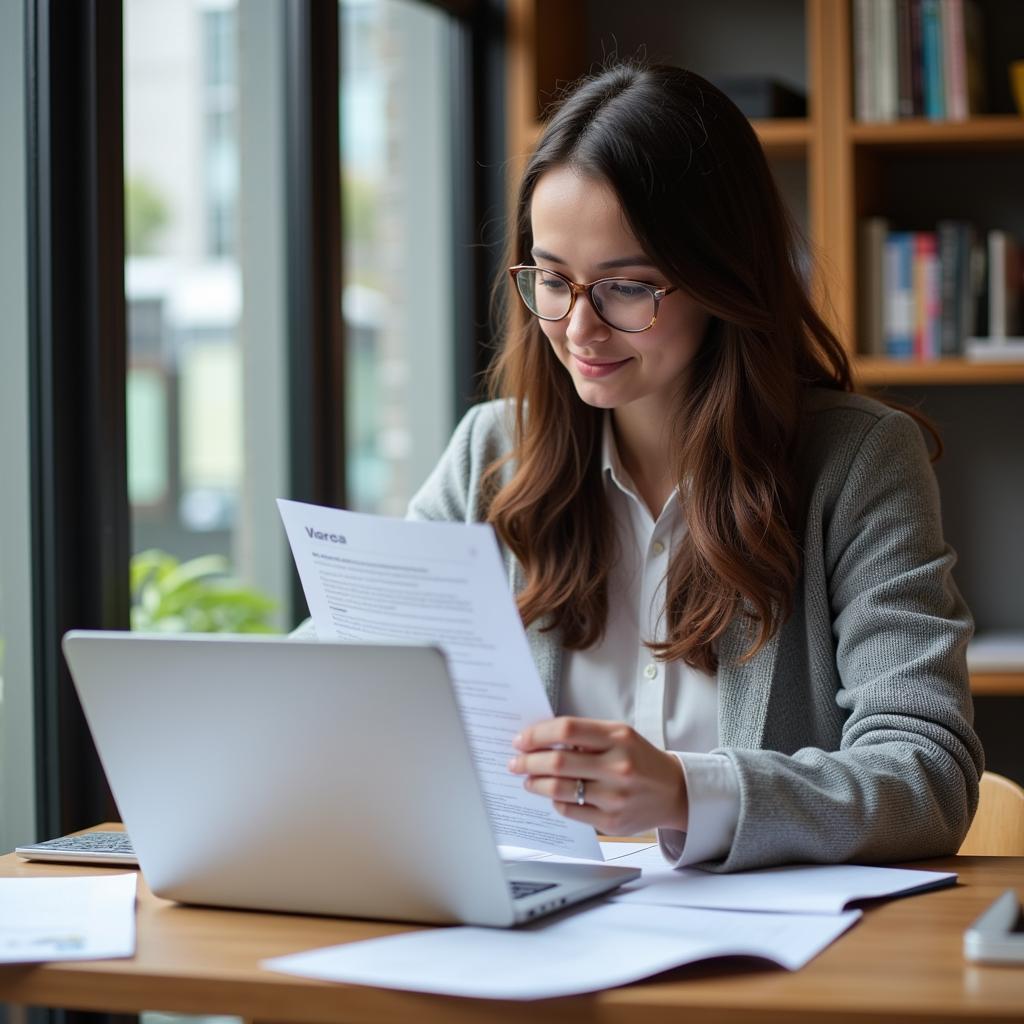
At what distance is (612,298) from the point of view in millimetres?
1447

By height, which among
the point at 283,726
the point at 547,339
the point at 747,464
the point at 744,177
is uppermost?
the point at 744,177

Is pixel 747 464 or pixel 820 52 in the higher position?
pixel 820 52

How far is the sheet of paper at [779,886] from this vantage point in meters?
1.04

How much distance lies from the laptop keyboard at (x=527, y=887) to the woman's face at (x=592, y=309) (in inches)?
22.5

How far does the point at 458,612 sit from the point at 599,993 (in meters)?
0.28

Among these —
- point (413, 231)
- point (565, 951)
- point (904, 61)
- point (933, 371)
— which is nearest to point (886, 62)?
point (904, 61)

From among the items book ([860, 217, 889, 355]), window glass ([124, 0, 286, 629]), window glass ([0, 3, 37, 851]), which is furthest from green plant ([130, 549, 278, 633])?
book ([860, 217, 889, 355])

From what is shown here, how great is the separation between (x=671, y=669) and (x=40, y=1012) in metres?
0.92

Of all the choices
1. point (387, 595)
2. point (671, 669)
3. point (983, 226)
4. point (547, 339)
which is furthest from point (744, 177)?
point (983, 226)

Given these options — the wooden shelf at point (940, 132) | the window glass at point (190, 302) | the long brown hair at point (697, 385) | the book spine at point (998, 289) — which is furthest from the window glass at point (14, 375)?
the book spine at point (998, 289)

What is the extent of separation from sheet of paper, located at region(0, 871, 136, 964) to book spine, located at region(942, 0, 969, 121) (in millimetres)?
2167

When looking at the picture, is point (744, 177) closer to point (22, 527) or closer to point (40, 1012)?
point (22, 527)

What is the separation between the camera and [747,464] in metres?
1.50

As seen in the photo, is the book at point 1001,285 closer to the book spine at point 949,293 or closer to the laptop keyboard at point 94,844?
A: the book spine at point 949,293
